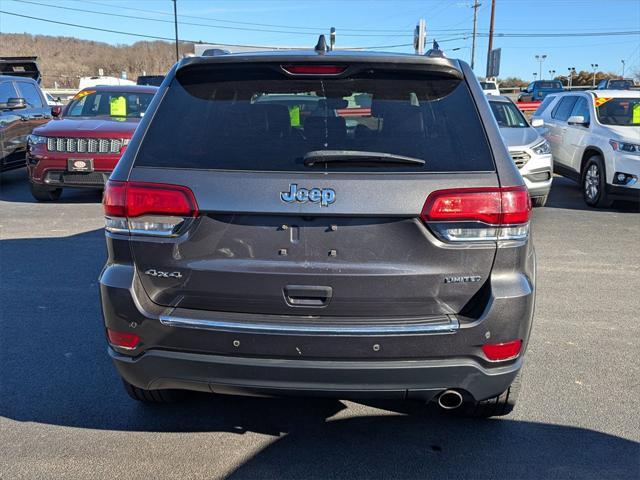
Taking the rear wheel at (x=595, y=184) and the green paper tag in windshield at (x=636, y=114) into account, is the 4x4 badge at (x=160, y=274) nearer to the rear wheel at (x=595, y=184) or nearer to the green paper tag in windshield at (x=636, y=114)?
the rear wheel at (x=595, y=184)

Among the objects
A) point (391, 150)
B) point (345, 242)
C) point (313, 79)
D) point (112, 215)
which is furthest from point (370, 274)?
point (112, 215)

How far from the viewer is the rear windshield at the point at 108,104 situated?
10.7m

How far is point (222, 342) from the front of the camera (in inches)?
102

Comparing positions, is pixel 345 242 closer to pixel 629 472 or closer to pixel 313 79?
pixel 313 79

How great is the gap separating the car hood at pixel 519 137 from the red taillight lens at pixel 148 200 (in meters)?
7.45

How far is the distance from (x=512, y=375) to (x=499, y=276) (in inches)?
18.6

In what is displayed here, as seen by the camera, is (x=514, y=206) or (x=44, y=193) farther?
(x=44, y=193)

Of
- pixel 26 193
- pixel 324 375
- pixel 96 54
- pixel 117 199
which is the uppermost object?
pixel 96 54

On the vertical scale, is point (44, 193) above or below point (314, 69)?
below

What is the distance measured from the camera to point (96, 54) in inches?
4419

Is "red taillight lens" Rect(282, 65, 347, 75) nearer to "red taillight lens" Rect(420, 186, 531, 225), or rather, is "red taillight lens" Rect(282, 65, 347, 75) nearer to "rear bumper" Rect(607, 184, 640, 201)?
"red taillight lens" Rect(420, 186, 531, 225)

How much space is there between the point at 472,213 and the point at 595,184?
8.30 m

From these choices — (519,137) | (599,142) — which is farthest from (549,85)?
(519,137)

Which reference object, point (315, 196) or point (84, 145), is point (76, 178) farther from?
point (315, 196)
